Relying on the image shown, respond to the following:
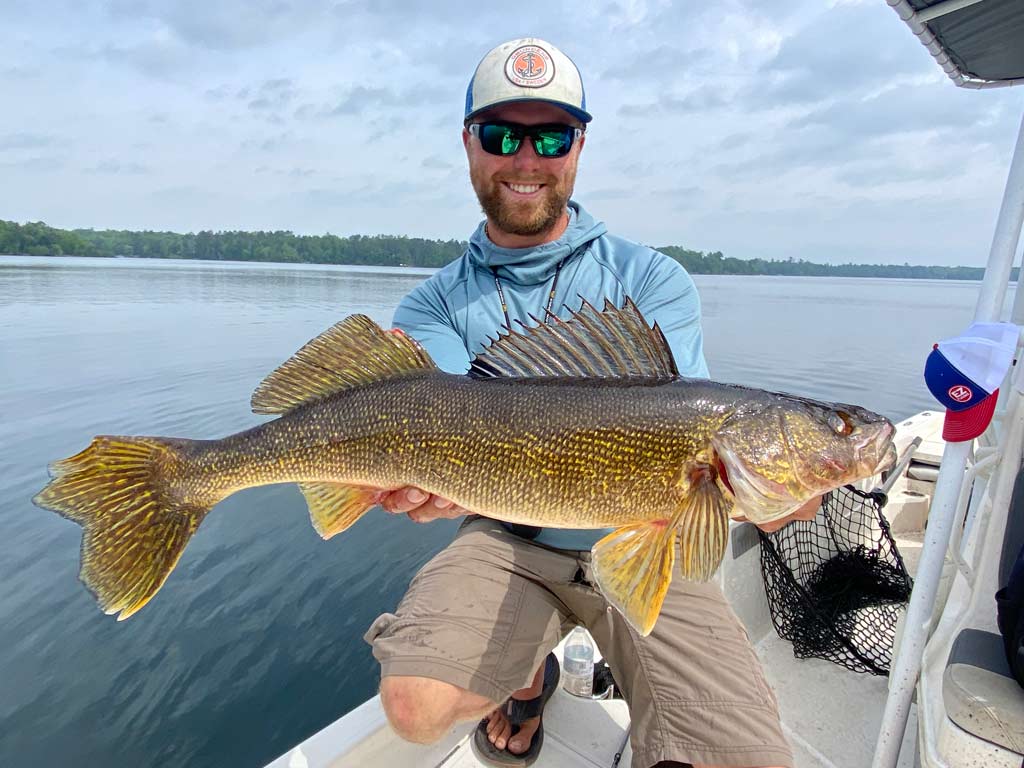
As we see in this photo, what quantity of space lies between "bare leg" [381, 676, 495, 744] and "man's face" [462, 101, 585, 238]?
2368 millimetres

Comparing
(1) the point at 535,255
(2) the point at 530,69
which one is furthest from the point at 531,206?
(2) the point at 530,69

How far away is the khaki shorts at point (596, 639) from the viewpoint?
92.5 inches

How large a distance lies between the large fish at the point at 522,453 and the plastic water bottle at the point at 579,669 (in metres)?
1.42

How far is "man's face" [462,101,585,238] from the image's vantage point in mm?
3430

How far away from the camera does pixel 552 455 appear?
2252mm

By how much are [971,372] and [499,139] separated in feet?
8.25

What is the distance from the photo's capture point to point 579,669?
3.37 meters

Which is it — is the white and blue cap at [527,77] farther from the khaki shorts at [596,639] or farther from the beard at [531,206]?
the khaki shorts at [596,639]

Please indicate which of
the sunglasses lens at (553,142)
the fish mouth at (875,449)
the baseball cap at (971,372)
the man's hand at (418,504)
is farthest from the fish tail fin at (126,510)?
the baseball cap at (971,372)

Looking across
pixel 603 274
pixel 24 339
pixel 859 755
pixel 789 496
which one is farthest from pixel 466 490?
pixel 24 339

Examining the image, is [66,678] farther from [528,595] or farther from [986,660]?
[986,660]

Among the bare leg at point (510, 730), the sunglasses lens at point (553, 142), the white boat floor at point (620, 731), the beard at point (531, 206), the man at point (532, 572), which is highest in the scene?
the sunglasses lens at point (553, 142)

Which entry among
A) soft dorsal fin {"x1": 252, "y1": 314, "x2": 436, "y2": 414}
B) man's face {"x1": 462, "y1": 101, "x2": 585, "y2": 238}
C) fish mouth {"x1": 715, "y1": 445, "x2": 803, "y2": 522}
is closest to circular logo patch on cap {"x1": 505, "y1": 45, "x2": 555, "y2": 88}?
man's face {"x1": 462, "y1": 101, "x2": 585, "y2": 238}

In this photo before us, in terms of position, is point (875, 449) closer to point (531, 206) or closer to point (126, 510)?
point (531, 206)
